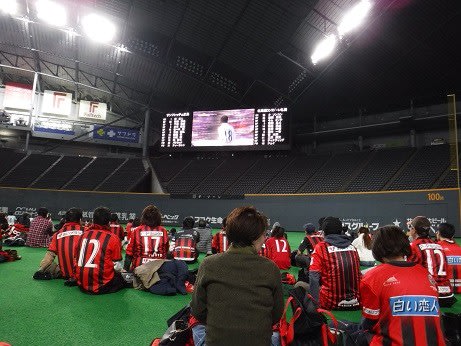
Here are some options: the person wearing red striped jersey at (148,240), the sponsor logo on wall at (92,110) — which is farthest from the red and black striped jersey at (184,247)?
the sponsor logo on wall at (92,110)

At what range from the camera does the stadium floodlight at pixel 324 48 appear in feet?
54.6

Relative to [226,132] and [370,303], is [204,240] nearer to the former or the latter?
[370,303]

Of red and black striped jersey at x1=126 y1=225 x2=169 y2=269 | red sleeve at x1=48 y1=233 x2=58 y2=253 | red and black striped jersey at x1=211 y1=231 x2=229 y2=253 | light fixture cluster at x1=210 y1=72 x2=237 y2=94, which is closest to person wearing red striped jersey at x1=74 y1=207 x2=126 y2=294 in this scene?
red sleeve at x1=48 y1=233 x2=58 y2=253

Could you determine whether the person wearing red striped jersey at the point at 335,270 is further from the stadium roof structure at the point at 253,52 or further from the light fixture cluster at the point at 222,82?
the light fixture cluster at the point at 222,82

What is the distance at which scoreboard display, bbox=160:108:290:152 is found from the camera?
21562 mm

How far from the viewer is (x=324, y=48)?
56.3 feet

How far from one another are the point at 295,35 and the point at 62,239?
16.3 meters

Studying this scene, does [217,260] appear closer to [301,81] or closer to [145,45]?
[301,81]

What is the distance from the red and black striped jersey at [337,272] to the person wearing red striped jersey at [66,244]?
3.75m

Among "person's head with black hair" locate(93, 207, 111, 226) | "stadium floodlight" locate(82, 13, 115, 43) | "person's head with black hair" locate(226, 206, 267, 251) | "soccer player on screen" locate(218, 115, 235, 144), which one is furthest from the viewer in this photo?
"soccer player on screen" locate(218, 115, 235, 144)

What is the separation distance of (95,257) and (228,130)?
18634 mm

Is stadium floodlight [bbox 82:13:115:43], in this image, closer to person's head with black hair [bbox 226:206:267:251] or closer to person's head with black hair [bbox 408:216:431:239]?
person's head with black hair [bbox 408:216:431:239]

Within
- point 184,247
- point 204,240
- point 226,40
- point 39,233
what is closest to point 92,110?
point 226,40

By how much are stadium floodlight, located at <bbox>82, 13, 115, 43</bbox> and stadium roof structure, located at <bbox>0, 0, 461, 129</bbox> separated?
0.46 meters
